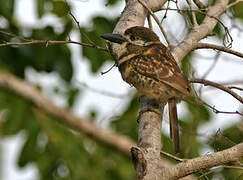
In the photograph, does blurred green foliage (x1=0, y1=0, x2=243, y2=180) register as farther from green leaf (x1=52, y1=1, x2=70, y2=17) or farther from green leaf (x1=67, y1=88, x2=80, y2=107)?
green leaf (x1=67, y1=88, x2=80, y2=107)

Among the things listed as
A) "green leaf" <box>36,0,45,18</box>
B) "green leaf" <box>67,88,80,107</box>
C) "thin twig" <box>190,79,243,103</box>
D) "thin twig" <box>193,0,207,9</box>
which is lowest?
"thin twig" <box>190,79,243,103</box>

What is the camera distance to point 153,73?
10.8 ft

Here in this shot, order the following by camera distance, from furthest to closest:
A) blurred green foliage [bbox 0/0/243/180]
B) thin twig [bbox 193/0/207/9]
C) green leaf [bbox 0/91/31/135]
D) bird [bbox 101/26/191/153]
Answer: green leaf [bbox 0/91/31/135] < blurred green foliage [bbox 0/0/243/180] < thin twig [bbox 193/0/207/9] < bird [bbox 101/26/191/153]

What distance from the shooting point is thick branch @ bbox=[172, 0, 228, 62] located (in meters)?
3.07

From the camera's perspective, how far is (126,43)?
10.7ft

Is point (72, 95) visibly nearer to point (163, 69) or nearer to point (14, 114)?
point (14, 114)

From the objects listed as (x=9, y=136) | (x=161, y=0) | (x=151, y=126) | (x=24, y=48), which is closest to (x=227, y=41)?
(x=161, y=0)

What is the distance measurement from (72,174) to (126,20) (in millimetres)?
1733

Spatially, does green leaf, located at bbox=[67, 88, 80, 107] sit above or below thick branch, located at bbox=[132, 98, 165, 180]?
above

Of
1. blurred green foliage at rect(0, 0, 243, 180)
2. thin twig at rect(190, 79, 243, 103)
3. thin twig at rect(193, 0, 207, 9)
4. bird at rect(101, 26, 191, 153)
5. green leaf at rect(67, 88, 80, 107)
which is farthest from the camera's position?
green leaf at rect(67, 88, 80, 107)

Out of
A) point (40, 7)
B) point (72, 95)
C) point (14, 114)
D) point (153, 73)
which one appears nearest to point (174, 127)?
point (153, 73)

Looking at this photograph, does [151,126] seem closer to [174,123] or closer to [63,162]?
[174,123]

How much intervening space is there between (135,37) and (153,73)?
0.27 m

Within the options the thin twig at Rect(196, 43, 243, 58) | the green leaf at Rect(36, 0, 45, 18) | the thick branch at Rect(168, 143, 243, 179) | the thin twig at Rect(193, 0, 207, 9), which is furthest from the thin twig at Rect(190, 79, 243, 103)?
the green leaf at Rect(36, 0, 45, 18)
